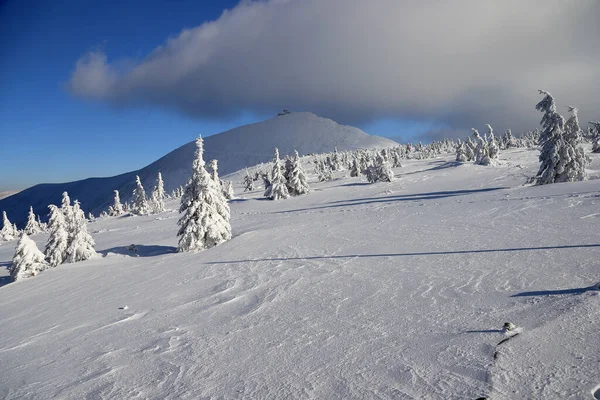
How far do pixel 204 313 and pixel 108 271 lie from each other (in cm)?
1221

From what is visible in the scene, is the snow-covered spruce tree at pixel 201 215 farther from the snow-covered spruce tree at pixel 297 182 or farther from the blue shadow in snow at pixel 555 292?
→ the snow-covered spruce tree at pixel 297 182

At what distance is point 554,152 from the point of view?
2947cm

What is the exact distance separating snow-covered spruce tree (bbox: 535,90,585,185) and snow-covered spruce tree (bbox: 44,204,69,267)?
137ft

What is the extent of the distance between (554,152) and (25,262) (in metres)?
42.7

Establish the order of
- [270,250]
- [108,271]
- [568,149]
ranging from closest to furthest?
1. [270,250]
2. [108,271]
3. [568,149]

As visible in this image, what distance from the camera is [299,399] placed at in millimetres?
4535

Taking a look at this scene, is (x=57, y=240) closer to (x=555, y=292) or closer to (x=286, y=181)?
(x=555, y=292)

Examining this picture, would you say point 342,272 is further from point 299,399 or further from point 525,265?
point 299,399

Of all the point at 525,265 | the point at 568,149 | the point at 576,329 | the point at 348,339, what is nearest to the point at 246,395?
the point at 348,339

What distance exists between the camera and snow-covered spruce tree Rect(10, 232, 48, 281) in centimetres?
2050

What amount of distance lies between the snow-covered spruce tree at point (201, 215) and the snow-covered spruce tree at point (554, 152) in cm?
2960

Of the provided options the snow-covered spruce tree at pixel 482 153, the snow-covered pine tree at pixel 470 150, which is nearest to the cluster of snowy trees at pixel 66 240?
the snow-covered spruce tree at pixel 482 153

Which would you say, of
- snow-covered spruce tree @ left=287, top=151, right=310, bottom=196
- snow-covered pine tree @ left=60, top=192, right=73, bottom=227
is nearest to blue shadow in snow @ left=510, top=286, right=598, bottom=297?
snow-covered pine tree @ left=60, top=192, right=73, bottom=227

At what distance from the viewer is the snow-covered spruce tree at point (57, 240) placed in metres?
24.7
